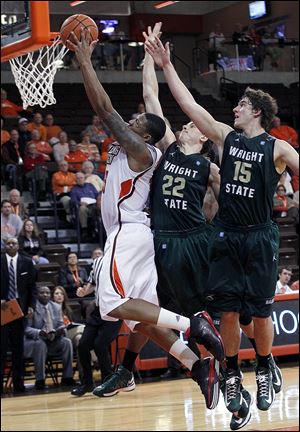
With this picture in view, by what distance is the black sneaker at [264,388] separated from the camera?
784cm

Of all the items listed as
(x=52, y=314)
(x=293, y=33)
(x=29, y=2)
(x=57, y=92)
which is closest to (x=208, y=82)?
(x=57, y=92)

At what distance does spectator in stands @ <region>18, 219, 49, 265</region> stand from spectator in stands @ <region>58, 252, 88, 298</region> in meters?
0.57

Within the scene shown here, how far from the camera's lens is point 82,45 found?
7.62 metres

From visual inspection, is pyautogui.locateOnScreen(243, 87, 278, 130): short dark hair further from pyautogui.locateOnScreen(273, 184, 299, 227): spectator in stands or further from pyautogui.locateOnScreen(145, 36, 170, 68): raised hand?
pyautogui.locateOnScreen(273, 184, 299, 227): spectator in stands

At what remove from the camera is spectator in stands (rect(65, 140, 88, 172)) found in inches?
769

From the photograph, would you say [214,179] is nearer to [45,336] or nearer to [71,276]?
[45,336]

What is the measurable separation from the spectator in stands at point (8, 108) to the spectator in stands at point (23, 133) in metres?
0.89

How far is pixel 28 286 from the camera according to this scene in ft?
54.1

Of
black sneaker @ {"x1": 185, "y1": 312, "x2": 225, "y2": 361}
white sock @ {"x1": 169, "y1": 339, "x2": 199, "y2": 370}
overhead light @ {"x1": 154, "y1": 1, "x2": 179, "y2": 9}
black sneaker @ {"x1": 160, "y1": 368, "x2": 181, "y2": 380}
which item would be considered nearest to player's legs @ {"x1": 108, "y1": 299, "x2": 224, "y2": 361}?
black sneaker @ {"x1": 185, "y1": 312, "x2": 225, "y2": 361}

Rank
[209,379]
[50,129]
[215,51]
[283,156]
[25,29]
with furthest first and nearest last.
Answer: [215,51]
[50,129]
[25,29]
[283,156]
[209,379]

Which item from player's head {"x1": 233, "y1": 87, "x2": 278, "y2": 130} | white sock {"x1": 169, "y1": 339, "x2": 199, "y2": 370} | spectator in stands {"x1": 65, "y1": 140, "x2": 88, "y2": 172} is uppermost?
player's head {"x1": 233, "y1": 87, "x2": 278, "y2": 130}

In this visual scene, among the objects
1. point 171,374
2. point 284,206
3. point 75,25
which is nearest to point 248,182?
point 75,25

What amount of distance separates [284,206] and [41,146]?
5285mm

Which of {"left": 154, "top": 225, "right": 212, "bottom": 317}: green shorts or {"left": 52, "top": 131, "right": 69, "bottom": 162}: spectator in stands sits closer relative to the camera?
{"left": 154, "top": 225, "right": 212, "bottom": 317}: green shorts
